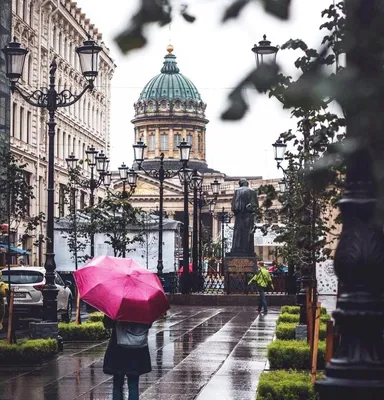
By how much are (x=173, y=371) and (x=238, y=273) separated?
26.8 m

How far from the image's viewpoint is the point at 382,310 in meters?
4.92

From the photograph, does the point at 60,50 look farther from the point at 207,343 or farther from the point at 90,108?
the point at 207,343

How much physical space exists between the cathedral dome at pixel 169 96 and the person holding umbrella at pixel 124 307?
11807 centimetres

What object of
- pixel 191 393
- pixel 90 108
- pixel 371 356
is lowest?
pixel 191 393

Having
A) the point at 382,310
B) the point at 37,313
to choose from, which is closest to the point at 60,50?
the point at 37,313

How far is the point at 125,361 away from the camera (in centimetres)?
955

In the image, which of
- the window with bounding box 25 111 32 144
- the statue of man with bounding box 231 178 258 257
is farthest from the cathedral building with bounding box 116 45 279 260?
the statue of man with bounding box 231 178 258 257

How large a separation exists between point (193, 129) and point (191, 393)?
11689 cm

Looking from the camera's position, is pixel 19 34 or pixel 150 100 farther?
pixel 150 100

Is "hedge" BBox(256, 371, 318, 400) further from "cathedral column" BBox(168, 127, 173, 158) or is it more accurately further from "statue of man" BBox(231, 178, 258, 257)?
"cathedral column" BBox(168, 127, 173, 158)

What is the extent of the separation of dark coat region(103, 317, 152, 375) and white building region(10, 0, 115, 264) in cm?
3699

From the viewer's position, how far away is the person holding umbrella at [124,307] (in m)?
9.59

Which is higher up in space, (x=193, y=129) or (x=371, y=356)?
(x=193, y=129)

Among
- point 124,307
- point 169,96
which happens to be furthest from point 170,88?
point 124,307
